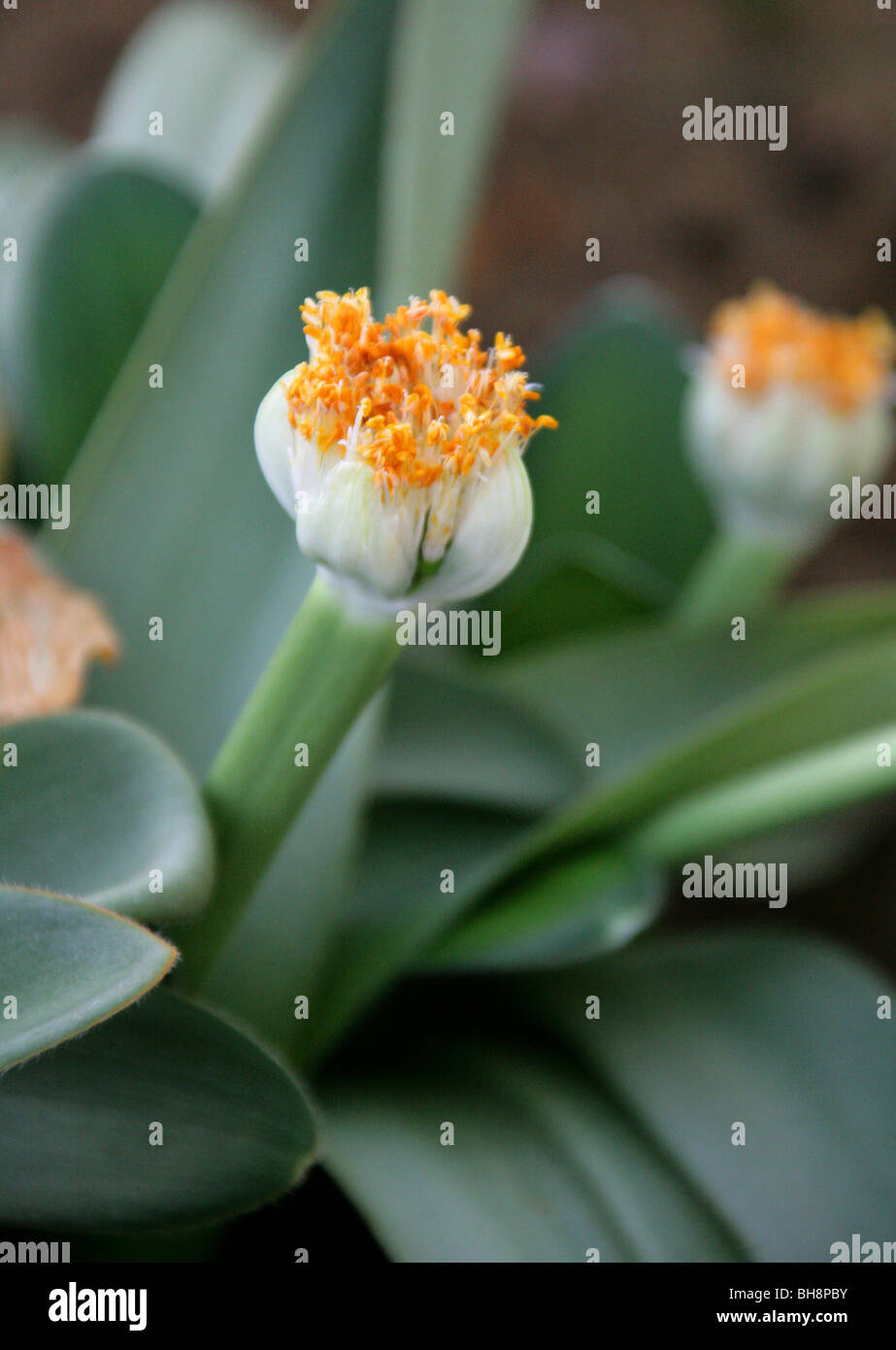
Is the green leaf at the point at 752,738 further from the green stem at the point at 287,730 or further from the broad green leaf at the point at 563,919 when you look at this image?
the green stem at the point at 287,730

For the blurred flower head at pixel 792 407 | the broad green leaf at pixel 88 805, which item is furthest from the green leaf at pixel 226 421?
the blurred flower head at pixel 792 407

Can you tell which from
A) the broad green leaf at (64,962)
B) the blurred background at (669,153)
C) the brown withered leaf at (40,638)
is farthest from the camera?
the blurred background at (669,153)

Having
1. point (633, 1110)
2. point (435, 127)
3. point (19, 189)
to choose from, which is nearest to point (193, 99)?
point (19, 189)

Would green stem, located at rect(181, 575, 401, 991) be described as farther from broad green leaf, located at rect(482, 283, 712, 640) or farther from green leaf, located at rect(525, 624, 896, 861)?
broad green leaf, located at rect(482, 283, 712, 640)

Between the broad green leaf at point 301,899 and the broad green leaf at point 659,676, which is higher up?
the broad green leaf at point 659,676

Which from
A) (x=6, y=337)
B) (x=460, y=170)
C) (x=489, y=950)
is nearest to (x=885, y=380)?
(x=460, y=170)

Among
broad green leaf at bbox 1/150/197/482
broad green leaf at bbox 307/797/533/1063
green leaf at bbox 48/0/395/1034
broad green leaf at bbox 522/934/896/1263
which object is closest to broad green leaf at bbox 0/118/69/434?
broad green leaf at bbox 1/150/197/482

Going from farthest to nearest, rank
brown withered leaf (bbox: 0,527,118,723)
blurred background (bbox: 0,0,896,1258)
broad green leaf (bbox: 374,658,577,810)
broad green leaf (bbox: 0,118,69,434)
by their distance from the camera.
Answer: blurred background (bbox: 0,0,896,1258) < broad green leaf (bbox: 0,118,69,434) < broad green leaf (bbox: 374,658,577,810) < brown withered leaf (bbox: 0,527,118,723)
